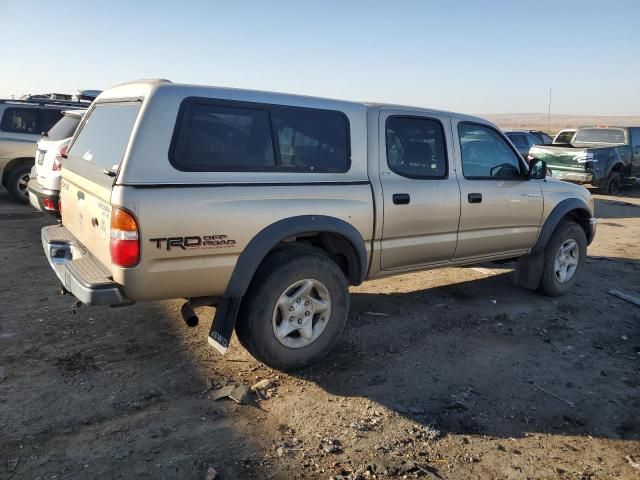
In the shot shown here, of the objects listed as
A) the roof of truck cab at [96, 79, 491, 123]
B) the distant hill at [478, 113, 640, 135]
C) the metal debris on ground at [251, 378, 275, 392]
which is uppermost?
the distant hill at [478, 113, 640, 135]

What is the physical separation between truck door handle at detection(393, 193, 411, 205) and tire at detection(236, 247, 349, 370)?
2.59 feet

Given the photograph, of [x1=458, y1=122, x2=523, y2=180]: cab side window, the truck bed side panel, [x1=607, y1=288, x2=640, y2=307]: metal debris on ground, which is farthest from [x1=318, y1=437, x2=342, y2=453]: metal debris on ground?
[x1=607, y1=288, x2=640, y2=307]: metal debris on ground

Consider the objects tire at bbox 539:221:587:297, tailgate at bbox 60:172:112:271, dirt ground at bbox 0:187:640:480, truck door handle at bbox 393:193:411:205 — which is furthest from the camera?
tire at bbox 539:221:587:297

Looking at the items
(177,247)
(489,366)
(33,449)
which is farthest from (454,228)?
(33,449)

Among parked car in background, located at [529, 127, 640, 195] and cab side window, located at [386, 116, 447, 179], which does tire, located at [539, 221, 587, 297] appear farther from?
parked car in background, located at [529, 127, 640, 195]

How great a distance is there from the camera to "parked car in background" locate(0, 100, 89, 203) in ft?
31.2

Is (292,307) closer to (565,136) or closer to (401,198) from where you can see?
(401,198)

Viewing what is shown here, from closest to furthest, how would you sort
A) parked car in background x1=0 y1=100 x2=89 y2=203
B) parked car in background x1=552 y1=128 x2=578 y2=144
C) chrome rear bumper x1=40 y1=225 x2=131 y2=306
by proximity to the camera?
chrome rear bumper x1=40 y1=225 x2=131 y2=306
parked car in background x1=0 y1=100 x2=89 y2=203
parked car in background x1=552 y1=128 x2=578 y2=144

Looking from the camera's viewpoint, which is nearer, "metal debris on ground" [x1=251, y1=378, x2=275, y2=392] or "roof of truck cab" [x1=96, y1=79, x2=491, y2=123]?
"roof of truck cab" [x1=96, y1=79, x2=491, y2=123]

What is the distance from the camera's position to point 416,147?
4453mm

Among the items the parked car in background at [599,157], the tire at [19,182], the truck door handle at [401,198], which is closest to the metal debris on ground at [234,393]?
the truck door handle at [401,198]

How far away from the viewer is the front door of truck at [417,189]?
4.17m

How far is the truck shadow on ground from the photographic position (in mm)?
3361

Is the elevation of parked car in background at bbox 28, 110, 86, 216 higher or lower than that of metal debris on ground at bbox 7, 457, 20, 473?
higher
